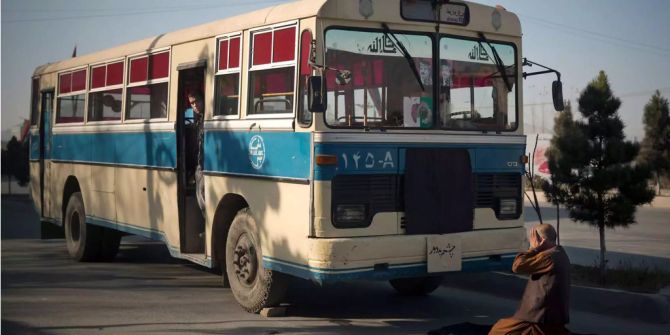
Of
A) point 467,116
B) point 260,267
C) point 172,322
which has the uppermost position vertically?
point 467,116

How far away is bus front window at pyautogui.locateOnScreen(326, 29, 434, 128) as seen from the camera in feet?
24.8

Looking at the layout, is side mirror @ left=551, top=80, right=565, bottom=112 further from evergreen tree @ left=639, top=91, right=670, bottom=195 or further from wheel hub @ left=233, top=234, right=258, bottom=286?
evergreen tree @ left=639, top=91, right=670, bottom=195

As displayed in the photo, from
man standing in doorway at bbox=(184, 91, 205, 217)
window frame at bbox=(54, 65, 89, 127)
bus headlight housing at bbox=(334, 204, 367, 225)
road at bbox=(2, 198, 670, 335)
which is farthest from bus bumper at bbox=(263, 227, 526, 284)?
window frame at bbox=(54, 65, 89, 127)

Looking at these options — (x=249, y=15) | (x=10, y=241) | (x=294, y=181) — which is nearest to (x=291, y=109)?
(x=294, y=181)

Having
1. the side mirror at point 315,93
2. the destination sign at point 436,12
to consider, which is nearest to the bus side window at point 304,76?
the side mirror at point 315,93

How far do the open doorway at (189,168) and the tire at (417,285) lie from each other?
91.6 inches

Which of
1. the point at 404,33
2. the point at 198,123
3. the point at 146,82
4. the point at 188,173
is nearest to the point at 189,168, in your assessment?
the point at 188,173

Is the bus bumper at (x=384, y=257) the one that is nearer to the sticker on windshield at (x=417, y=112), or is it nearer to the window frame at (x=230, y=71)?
the sticker on windshield at (x=417, y=112)

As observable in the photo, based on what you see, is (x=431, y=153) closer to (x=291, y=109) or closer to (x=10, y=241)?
(x=291, y=109)

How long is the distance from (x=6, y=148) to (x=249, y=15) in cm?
2490

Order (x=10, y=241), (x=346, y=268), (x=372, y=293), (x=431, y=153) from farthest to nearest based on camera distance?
1. (x=10, y=241)
2. (x=372, y=293)
3. (x=431, y=153)
4. (x=346, y=268)

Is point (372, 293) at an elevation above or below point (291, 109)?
below

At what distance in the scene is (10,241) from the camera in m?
15.8

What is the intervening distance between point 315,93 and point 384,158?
955 millimetres
